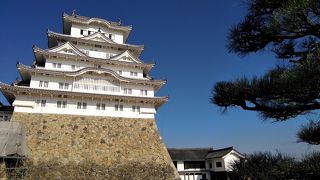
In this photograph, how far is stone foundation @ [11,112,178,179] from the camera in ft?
65.6

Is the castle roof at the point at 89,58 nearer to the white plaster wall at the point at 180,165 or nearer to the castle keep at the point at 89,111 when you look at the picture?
the castle keep at the point at 89,111

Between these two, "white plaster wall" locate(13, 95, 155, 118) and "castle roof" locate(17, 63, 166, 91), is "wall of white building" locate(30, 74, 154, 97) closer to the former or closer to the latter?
"castle roof" locate(17, 63, 166, 91)

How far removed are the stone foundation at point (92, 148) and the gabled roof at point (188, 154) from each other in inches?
300

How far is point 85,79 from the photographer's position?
24.6 metres

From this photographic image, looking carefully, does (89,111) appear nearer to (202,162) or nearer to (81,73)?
(81,73)

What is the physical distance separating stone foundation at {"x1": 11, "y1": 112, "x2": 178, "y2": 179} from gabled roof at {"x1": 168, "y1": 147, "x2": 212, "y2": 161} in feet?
25.0

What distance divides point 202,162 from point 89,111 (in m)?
16.2

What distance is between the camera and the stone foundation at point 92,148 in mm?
20000

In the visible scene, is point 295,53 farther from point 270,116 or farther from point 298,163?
point 298,163

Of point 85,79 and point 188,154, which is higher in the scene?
point 85,79

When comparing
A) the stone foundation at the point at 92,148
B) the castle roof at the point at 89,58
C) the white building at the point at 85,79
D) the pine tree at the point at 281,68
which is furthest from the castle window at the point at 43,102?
the pine tree at the point at 281,68

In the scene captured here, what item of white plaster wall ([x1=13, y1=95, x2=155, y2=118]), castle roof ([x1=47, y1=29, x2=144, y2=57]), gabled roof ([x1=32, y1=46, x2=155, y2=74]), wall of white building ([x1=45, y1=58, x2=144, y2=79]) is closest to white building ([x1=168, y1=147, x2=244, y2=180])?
white plaster wall ([x1=13, y1=95, x2=155, y2=118])

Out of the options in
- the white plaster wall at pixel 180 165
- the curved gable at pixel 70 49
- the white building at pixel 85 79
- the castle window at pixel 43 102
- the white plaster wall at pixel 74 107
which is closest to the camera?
the white plaster wall at pixel 74 107

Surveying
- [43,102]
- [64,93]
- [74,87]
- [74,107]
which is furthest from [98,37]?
[43,102]
